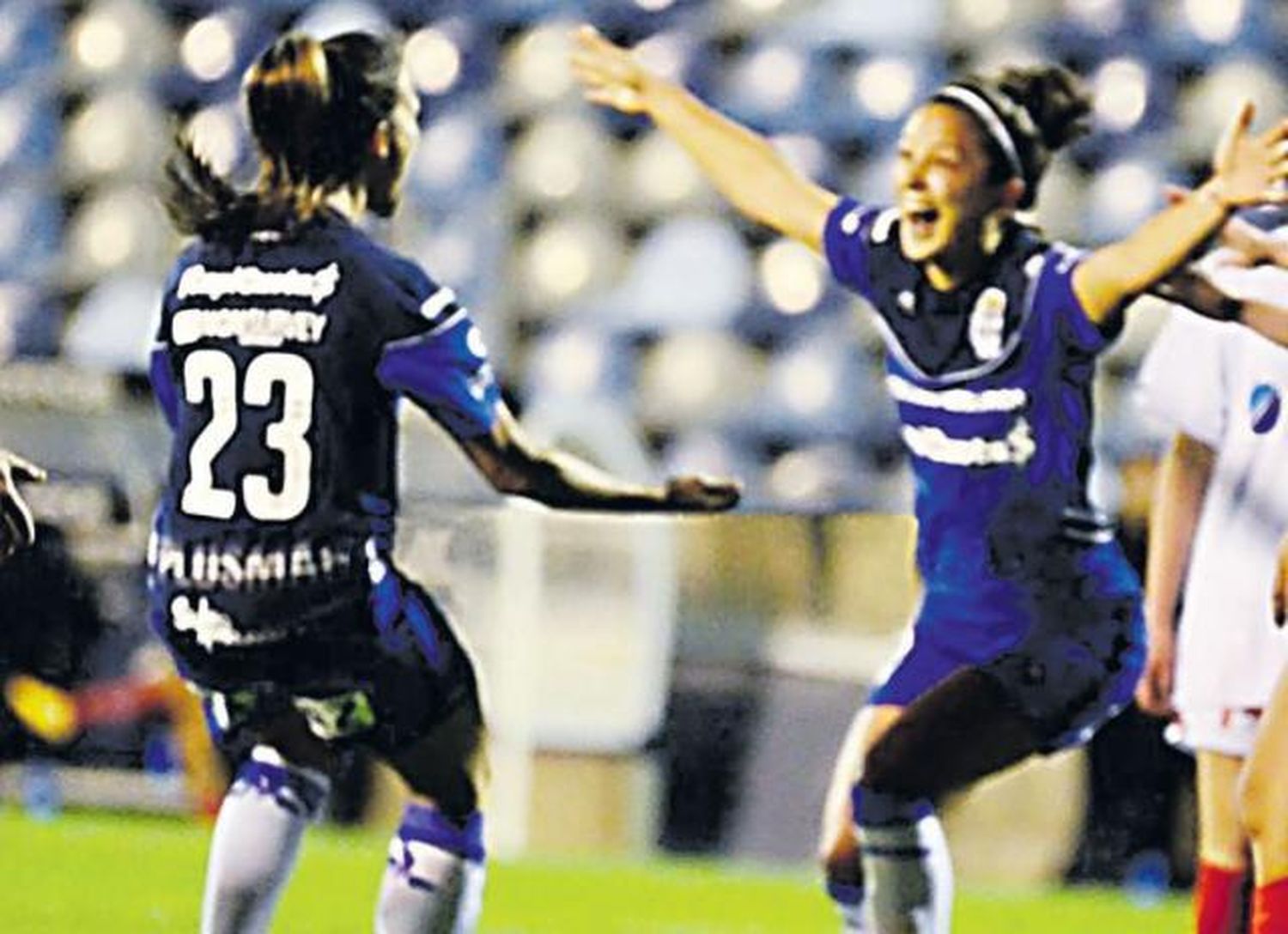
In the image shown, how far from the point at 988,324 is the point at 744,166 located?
452mm

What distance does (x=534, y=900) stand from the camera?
4316 mm

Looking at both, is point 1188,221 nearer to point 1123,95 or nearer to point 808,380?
point 1123,95

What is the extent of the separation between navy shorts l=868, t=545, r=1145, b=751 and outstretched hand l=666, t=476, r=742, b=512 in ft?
1.02

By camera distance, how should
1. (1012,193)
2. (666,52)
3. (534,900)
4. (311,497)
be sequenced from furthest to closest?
(534,900)
(666,52)
(1012,193)
(311,497)

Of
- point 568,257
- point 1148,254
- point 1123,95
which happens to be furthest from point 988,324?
point 568,257

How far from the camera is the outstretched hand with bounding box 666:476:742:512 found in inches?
141

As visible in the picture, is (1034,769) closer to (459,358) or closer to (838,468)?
(838,468)

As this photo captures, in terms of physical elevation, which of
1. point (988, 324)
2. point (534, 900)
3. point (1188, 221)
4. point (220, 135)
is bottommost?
point (534, 900)

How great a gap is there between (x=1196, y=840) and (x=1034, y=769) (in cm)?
35

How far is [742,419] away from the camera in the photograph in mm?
4285

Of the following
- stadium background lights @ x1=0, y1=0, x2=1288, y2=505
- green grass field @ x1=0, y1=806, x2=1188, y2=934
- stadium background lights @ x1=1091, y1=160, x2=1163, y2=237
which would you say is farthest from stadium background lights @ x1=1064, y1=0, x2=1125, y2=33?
green grass field @ x1=0, y1=806, x2=1188, y2=934

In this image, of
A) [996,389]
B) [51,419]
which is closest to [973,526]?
[996,389]

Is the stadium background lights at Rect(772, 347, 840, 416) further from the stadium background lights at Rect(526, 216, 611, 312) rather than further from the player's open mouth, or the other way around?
the player's open mouth

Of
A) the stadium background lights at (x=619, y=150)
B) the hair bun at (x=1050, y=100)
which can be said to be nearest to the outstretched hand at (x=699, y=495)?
the stadium background lights at (x=619, y=150)
